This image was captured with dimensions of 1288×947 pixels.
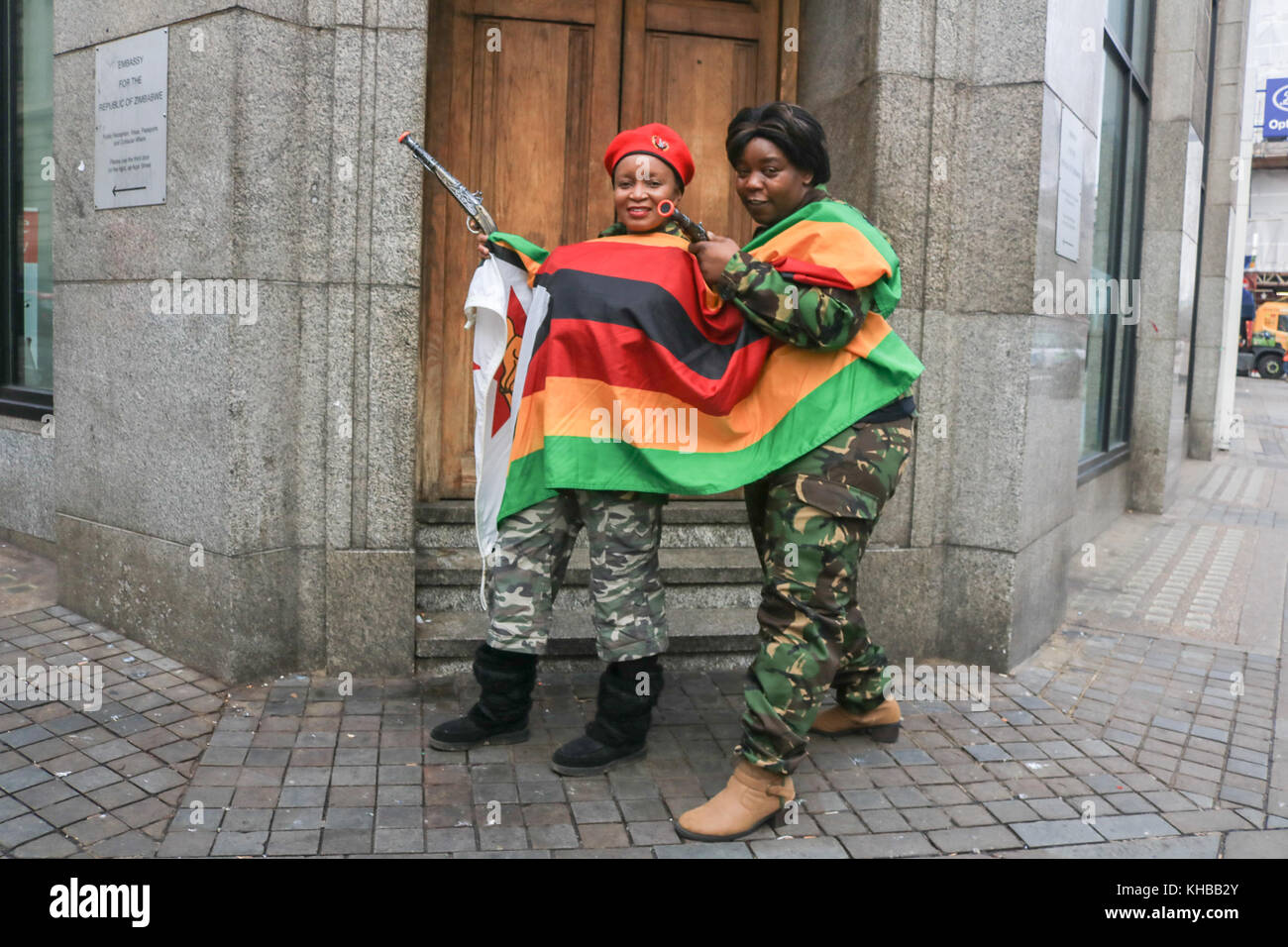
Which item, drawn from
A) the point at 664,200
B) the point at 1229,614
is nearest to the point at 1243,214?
the point at 1229,614

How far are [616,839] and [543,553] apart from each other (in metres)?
0.95

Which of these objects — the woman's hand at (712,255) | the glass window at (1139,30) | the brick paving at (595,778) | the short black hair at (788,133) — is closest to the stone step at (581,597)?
the brick paving at (595,778)

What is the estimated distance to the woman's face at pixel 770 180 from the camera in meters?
3.43

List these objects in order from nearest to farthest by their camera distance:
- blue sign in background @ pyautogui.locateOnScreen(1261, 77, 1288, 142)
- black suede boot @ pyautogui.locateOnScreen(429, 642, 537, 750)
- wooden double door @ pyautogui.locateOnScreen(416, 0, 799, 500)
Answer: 1. black suede boot @ pyautogui.locateOnScreen(429, 642, 537, 750)
2. wooden double door @ pyautogui.locateOnScreen(416, 0, 799, 500)
3. blue sign in background @ pyautogui.locateOnScreen(1261, 77, 1288, 142)

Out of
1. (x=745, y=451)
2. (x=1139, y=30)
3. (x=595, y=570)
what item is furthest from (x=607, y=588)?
(x=1139, y=30)

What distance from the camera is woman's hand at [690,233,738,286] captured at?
329cm

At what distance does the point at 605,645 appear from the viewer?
147 inches

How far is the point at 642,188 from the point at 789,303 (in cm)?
64

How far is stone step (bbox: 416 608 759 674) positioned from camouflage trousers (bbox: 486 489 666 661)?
100 centimetres

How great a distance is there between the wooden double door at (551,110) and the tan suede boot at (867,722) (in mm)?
2106
